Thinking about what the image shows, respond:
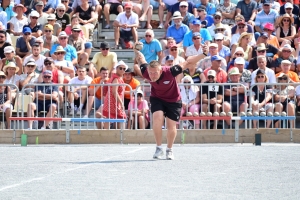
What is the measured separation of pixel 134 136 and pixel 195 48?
13.9 ft

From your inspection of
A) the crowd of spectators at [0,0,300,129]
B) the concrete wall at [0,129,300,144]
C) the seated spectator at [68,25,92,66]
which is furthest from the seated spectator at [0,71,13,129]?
the seated spectator at [68,25,92,66]

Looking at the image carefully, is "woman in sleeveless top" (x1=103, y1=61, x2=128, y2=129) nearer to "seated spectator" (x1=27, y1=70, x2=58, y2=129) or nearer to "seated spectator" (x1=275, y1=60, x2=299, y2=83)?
"seated spectator" (x1=27, y1=70, x2=58, y2=129)

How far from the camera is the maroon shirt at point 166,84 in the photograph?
47.7ft

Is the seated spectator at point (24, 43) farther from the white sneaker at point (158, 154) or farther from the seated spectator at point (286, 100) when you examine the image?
the white sneaker at point (158, 154)

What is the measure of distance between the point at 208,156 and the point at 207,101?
503cm

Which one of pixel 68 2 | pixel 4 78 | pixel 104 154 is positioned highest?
pixel 68 2

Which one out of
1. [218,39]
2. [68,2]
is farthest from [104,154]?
[68,2]

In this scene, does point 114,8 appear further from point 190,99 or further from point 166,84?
point 166,84

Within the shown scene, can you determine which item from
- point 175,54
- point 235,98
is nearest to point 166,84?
point 235,98

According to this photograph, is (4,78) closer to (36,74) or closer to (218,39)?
(36,74)

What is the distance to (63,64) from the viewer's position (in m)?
22.3

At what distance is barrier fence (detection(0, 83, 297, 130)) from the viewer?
19.3m

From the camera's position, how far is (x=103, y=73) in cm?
2091

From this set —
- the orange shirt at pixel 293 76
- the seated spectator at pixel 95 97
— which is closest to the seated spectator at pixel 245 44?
the orange shirt at pixel 293 76
